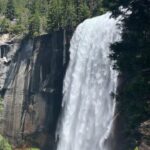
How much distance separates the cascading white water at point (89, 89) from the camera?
38.7 m

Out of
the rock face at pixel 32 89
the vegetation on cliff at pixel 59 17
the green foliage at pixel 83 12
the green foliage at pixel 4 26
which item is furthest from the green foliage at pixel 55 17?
the green foliage at pixel 4 26

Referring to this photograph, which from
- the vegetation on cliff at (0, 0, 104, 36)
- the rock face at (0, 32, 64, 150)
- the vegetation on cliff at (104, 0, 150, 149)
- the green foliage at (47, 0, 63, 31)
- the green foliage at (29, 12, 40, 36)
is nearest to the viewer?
the vegetation on cliff at (104, 0, 150, 149)

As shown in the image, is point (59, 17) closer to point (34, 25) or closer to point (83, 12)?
point (83, 12)

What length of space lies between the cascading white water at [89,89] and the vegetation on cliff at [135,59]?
1774cm

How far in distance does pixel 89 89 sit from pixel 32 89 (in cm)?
925

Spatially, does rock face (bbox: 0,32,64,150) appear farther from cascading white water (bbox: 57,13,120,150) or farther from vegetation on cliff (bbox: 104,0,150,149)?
vegetation on cliff (bbox: 104,0,150,149)

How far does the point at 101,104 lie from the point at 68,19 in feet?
50.0

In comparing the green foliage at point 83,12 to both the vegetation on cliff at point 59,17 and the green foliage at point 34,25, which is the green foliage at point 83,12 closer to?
the vegetation on cliff at point 59,17

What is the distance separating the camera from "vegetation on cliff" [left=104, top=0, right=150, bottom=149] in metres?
17.9

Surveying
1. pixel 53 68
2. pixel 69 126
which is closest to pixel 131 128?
pixel 69 126

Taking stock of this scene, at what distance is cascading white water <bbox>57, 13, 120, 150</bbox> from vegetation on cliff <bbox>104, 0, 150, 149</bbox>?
17.7 metres

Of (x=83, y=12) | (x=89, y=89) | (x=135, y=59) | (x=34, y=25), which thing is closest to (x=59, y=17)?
(x=83, y=12)

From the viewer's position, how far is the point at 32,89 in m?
49.0

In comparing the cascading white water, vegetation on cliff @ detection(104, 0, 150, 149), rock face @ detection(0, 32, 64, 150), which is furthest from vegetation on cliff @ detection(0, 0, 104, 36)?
vegetation on cliff @ detection(104, 0, 150, 149)
